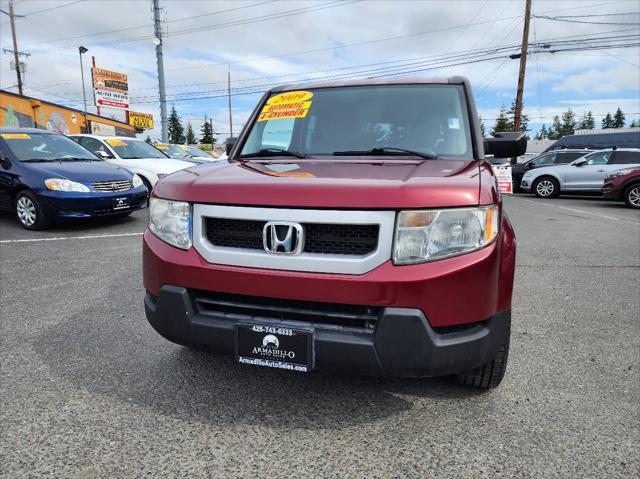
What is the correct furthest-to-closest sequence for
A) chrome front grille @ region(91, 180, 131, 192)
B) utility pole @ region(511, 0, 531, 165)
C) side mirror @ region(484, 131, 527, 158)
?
1. utility pole @ region(511, 0, 531, 165)
2. chrome front grille @ region(91, 180, 131, 192)
3. side mirror @ region(484, 131, 527, 158)

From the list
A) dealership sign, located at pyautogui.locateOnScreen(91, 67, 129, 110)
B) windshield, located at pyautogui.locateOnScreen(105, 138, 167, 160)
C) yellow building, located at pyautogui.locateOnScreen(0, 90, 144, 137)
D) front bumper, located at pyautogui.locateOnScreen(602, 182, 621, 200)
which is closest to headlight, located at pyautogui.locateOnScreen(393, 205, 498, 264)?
windshield, located at pyautogui.locateOnScreen(105, 138, 167, 160)

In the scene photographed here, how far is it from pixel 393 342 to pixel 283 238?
0.61m

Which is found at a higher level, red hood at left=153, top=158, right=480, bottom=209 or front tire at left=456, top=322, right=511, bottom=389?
red hood at left=153, top=158, right=480, bottom=209

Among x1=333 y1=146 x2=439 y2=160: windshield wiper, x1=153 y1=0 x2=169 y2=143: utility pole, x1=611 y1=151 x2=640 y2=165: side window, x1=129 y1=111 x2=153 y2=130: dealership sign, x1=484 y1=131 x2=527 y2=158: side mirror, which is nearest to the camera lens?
x1=333 y1=146 x2=439 y2=160: windshield wiper

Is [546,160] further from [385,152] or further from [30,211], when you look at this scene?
[30,211]

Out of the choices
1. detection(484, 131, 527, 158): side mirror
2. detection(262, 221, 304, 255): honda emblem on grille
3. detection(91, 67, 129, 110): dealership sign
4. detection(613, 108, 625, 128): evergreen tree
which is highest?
detection(613, 108, 625, 128): evergreen tree

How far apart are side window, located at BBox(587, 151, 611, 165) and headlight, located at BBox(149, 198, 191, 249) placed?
49.5 feet

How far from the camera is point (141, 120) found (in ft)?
130

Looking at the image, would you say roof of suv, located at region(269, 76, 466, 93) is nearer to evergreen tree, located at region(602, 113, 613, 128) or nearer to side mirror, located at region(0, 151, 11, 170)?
side mirror, located at region(0, 151, 11, 170)

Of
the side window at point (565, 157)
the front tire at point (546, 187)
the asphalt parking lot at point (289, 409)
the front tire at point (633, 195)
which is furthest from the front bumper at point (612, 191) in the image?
the asphalt parking lot at point (289, 409)

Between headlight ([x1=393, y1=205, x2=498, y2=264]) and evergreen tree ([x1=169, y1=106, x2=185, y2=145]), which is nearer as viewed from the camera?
headlight ([x1=393, y1=205, x2=498, y2=264])

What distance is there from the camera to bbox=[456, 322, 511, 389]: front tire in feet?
7.24

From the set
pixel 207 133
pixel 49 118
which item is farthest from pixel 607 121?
pixel 49 118

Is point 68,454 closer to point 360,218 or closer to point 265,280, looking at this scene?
point 265,280
